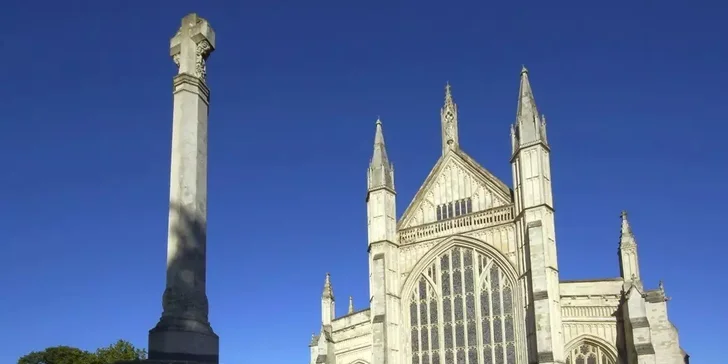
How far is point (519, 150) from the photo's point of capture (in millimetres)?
36500

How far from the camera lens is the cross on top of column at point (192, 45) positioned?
46.6 feet

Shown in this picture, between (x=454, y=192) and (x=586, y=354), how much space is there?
10.8 meters

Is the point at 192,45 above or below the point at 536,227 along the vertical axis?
below

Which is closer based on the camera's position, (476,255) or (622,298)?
(622,298)

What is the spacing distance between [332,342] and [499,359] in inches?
421

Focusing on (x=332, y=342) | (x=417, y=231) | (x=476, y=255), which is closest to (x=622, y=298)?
(x=476, y=255)

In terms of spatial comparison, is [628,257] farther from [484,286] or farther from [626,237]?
[484,286]

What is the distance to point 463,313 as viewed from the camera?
36.8 meters

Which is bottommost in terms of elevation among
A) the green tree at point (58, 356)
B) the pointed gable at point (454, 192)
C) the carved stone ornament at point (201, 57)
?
the green tree at point (58, 356)

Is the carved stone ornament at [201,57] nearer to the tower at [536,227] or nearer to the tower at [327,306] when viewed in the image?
the tower at [536,227]

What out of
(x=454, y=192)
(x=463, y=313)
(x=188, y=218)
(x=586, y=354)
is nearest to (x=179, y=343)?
(x=188, y=218)

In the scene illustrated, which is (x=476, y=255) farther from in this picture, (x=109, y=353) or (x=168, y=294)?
(x=168, y=294)

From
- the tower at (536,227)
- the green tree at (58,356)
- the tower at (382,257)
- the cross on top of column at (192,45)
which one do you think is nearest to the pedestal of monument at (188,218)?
the cross on top of column at (192,45)

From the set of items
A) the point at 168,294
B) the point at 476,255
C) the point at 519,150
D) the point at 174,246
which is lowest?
the point at 168,294
